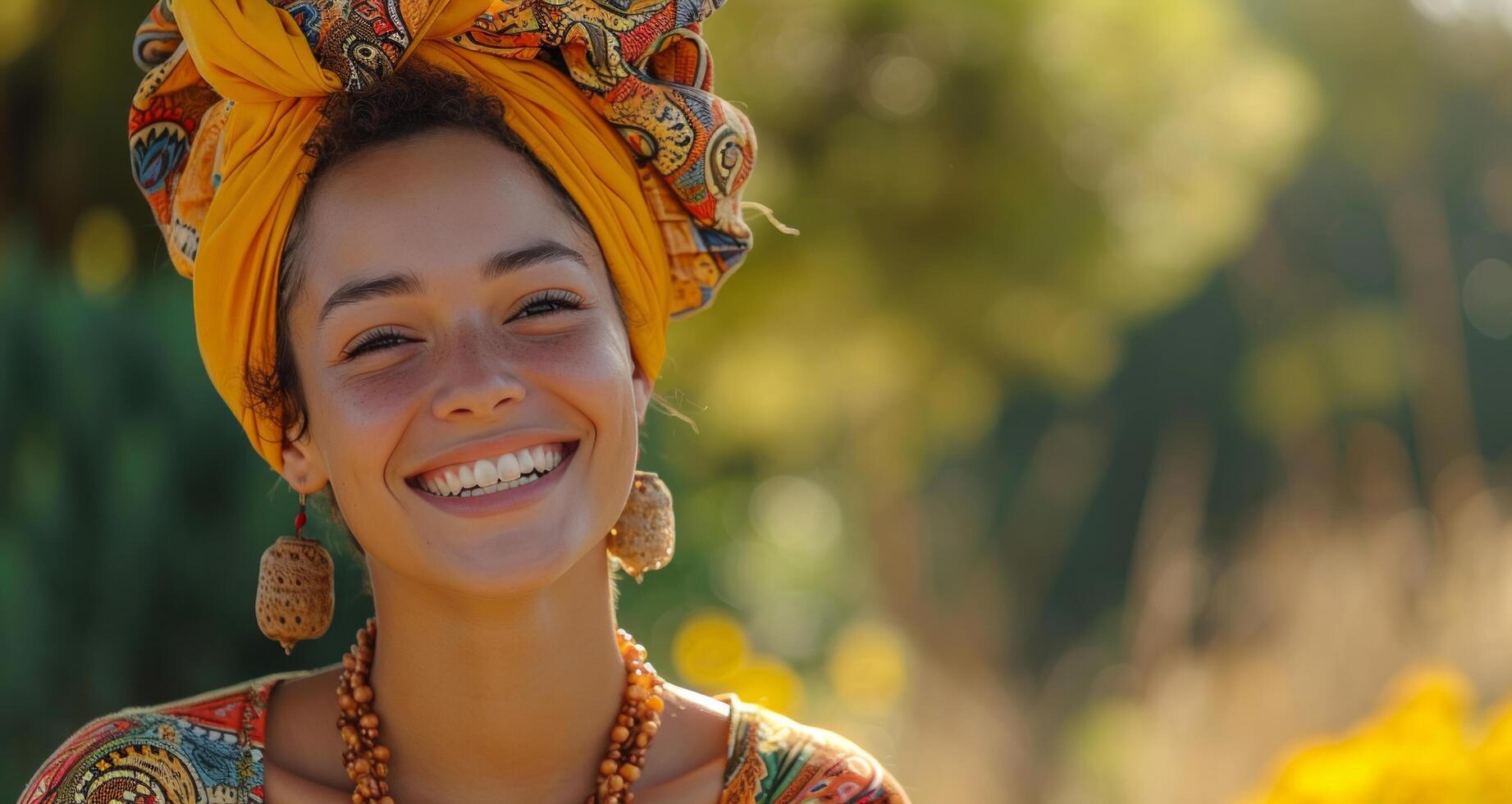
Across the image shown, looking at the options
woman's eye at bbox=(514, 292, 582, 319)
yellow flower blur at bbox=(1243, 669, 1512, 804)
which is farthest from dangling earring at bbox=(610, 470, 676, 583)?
yellow flower blur at bbox=(1243, 669, 1512, 804)

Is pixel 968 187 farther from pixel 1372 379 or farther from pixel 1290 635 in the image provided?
pixel 1372 379

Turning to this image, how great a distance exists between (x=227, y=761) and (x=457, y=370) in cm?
66

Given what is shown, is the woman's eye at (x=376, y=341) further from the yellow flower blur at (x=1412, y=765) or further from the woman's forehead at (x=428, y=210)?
the yellow flower blur at (x=1412, y=765)

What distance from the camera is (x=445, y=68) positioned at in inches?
86.2

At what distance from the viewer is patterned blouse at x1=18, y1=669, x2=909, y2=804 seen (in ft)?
6.97

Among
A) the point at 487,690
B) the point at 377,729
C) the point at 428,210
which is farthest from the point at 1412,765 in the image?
the point at 428,210

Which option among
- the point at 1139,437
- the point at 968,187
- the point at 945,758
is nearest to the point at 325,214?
the point at 945,758

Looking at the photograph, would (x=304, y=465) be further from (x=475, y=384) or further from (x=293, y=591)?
(x=475, y=384)

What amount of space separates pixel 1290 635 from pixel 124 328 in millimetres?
3901

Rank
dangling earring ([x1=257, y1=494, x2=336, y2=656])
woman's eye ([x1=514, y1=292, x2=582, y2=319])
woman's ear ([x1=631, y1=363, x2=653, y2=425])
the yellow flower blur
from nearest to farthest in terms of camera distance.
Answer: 1. woman's eye ([x1=514, y1=292, x2=582, y2=319])
2. dangling earring ([x1=257, y1=494, x2=336, y2=656])
3. woman's ear ([x1=631, y1=363, x2=653, y2=425])
4. the yellow flower blur

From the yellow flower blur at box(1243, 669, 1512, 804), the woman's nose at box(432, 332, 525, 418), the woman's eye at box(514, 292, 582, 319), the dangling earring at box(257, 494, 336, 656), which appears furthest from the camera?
the yellow flower blur at box(1243, 669, 1512, 804)

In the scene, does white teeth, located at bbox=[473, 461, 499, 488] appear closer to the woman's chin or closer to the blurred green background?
the woman's chin

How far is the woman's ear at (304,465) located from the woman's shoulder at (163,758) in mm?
329

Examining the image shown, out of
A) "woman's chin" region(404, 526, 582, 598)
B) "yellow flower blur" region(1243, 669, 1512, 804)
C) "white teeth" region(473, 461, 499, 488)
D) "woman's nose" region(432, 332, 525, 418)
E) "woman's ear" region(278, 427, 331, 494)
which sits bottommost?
"woman's ear" region(278, 427, 331, 494)
